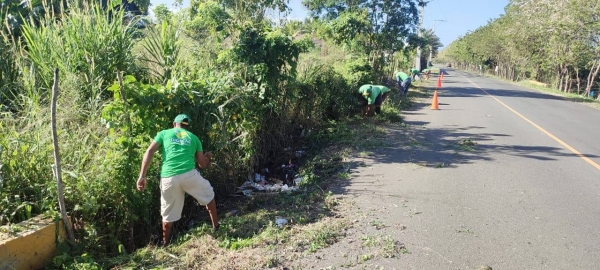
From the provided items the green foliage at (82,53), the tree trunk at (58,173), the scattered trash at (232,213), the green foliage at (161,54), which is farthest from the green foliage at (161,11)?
the tree trunk at (58,173)

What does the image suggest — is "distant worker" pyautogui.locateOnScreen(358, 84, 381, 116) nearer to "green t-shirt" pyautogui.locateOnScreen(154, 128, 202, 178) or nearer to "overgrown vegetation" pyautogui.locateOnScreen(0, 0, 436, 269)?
"overgrown vegetation" pyautogui.locateOnScreen(0, 0, 436, 269)

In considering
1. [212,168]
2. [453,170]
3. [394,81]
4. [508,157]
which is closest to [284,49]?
[212,168]

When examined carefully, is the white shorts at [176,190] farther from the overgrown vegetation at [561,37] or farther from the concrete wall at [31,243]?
the overgrown vegetation at [561,37]

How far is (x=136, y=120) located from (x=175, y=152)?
32.0 inches

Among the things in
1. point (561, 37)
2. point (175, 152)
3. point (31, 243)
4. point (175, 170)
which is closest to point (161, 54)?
point (175, 152)

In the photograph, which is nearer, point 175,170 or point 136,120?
point 175,170

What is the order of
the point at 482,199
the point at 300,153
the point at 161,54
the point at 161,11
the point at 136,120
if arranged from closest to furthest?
the point at 136,120 → the point at 482,199 → the point at 161,54 → the point at 300,153 → the point at 161,11

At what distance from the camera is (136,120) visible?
4914 millimetres

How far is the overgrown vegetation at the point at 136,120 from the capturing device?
4254mm

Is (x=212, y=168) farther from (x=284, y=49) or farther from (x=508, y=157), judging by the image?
(x=508, y=157)

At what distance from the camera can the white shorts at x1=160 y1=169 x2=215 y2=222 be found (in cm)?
452

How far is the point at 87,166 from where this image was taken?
453 cm

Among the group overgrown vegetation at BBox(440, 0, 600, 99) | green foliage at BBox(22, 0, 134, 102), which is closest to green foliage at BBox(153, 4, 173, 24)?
green foliage at BBox(22, 0, 134, 102)

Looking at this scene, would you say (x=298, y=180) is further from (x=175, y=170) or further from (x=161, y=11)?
(x=161, y=11)
